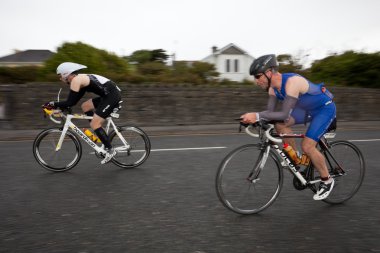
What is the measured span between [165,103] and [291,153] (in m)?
9.18

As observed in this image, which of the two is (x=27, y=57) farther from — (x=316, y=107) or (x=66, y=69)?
(x=316, y=107)

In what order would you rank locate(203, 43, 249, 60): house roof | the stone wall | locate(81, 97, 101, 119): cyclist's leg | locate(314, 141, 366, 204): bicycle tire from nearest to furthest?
locate(314, 141, 366, 204): bicycle tire → locate(81, 97, 101, 119): cyclist's leg → the stone wall → locate(203, 43, 249, 60): house roof

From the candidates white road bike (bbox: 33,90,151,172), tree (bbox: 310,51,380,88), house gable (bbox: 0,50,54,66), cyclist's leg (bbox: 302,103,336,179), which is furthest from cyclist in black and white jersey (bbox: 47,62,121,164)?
house gable (bbox: 0,50,54,66)

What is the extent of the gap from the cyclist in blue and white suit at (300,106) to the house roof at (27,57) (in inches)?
2075

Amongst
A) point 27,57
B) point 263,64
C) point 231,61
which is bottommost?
point 263,64

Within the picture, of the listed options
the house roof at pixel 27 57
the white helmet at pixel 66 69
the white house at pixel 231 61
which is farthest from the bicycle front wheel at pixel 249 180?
the house roof at pixel 27 57

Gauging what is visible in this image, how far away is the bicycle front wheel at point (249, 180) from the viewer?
12.5 ft

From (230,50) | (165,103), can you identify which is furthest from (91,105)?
(230,50)

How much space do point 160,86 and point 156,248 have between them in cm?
1027

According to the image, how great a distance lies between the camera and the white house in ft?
140

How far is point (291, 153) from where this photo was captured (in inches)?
160

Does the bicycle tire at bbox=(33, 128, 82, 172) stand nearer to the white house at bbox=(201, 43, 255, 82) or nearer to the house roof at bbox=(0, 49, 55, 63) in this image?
the white house at bbox=(201, 43, 255, 82)

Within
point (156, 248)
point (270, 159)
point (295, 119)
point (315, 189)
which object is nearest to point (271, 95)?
point (295, 119)

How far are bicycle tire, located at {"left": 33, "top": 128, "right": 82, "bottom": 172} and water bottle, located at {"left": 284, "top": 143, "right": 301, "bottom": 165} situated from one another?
359cm
